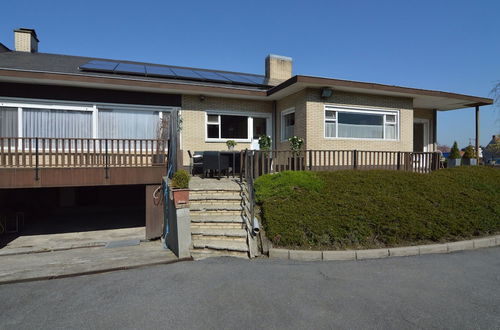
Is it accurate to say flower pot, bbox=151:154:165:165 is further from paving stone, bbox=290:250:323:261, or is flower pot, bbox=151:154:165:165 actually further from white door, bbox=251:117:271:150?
paving stone, bbox=290:250:323:261

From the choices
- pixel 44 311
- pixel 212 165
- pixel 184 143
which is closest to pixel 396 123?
pixel 212 165

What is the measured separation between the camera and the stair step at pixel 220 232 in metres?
6.02

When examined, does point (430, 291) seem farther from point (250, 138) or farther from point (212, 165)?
point (250, 138)

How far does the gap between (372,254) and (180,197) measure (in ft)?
12.5

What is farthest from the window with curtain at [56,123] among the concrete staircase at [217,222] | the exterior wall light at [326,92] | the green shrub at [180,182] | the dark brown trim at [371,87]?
the exterior wall light at [326,92]

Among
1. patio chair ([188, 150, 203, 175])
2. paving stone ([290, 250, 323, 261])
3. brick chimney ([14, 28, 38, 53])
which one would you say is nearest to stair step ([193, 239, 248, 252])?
paving stone ([290, 250, 323, 261])

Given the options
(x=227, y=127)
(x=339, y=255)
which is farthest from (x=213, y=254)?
(x=227, y=127)

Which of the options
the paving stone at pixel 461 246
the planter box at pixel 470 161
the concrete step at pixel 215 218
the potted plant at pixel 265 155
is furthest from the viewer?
the planter box at pixel 470 161

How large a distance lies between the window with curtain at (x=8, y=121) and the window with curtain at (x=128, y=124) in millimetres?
2489

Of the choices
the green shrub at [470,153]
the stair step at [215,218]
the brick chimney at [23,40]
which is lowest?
the stair step at [215,218]

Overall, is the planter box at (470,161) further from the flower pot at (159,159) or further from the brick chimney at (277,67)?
the flower pot at (159,159)

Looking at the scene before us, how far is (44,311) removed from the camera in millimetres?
3438

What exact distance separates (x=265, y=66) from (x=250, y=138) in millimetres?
6098

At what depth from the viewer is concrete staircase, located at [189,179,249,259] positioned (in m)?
5.62
